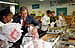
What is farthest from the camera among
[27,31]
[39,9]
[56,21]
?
[56,21]

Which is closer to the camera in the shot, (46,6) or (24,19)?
(24,19)

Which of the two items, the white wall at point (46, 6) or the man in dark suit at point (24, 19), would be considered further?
the white wall at point (46, 6)

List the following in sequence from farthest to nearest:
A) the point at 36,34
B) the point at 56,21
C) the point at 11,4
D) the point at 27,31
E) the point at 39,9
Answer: the point at 56,21, the point at 39,9, the point at 36,34, the point at 27,31, the point at 11,4

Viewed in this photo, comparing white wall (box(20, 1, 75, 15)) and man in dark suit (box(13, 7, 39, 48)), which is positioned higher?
white wall (box(20, 1, 75, 15))

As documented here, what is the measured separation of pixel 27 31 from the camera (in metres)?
0.96

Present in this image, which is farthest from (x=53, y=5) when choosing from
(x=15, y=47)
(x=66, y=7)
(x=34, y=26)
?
(x=15, y=47)

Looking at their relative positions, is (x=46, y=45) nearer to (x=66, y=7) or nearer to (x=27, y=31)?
(x=27, y=31)

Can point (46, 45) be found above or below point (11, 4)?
below

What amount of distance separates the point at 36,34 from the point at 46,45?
0.16m

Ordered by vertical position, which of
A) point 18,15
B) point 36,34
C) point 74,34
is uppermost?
point 18,15

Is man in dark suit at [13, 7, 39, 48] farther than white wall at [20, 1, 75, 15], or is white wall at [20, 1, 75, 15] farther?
white wall at [20, 1, 75, 15]

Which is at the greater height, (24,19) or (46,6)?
(46,6)

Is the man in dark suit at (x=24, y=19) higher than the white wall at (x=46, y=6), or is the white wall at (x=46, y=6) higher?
the white wall at (x=46, y=6)

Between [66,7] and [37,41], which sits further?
[66,7]
